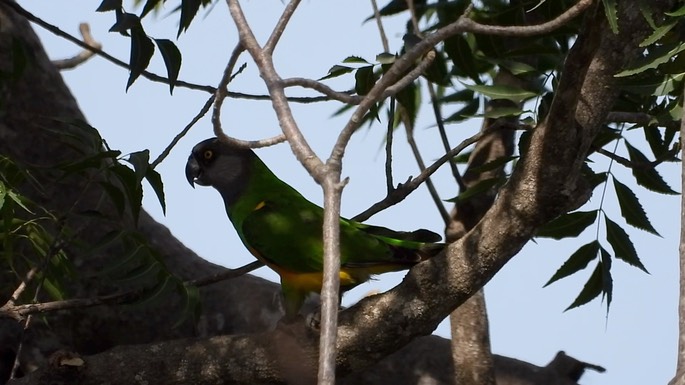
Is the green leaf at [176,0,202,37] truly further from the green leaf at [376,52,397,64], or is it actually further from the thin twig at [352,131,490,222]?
the thin twig at [352,131,490,222]

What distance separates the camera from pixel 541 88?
378 centimetres

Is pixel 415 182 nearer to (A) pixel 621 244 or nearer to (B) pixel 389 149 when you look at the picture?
(B) pixel 389 149

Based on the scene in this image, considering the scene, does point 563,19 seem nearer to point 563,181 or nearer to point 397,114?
point 563,181

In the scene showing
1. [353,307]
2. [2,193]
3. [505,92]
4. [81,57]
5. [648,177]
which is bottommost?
[353,307]

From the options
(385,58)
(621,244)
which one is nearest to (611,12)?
(385,58)

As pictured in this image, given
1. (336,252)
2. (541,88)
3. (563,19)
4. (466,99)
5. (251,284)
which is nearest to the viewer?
(336,252)

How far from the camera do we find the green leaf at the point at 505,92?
144 inches

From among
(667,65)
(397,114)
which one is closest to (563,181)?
(667,65)

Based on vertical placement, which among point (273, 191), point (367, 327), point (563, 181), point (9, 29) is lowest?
point (367, 327)

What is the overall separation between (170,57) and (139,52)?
0.33 ft

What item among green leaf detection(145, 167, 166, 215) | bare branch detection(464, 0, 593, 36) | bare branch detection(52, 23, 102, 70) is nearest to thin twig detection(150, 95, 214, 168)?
green leaf detection(145, 167, 166, 215)

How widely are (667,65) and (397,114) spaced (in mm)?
2095

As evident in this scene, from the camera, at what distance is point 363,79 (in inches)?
148

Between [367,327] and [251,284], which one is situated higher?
[251,284]
